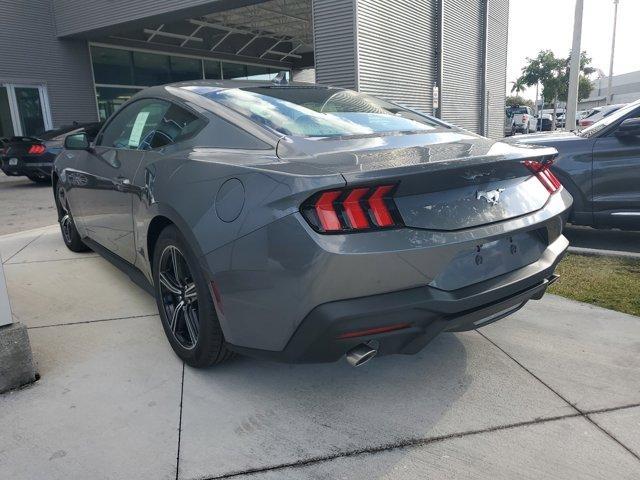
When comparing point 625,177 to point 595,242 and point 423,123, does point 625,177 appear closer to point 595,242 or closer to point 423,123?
point 595,242

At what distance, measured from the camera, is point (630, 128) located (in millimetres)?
Result: 5016

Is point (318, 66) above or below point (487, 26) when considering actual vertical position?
below

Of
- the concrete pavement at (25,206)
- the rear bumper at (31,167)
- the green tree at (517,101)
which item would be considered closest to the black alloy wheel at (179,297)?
the concrete pavement at (25,206)

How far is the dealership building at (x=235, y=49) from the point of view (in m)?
→ 11.5

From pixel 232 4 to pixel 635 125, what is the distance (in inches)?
432

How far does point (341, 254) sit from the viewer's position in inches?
76.6

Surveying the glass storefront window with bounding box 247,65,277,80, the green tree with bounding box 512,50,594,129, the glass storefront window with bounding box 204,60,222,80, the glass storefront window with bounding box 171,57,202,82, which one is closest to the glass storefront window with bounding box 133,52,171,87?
the glass storefront window with bounding box 171,57,202,82

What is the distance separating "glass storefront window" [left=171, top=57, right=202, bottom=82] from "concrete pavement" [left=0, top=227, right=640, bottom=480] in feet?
64.7

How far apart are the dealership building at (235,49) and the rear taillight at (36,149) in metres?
5.21

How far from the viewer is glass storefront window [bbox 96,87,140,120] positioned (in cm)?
1889

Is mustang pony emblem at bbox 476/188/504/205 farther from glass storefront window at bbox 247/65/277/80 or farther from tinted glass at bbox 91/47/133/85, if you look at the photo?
glass storefront window at bbox 247/65/277/80

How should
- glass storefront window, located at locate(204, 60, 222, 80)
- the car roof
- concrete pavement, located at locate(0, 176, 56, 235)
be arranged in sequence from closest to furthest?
the car roof, concrete pavement, located at locate(0, 176, 56, 235), glass storefront window, located at locate(204, 60, 222, 80)

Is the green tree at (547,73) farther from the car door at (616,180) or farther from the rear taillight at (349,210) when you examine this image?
the rear taillight at (349,210)

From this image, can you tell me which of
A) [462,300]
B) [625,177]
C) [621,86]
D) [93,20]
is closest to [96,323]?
[462,300]
